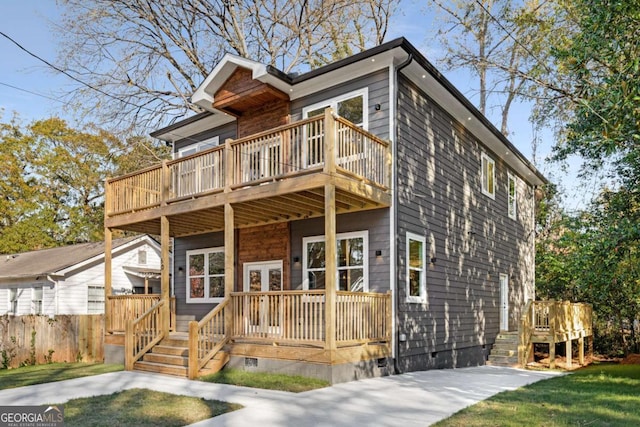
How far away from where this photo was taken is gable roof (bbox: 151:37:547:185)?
427 inches

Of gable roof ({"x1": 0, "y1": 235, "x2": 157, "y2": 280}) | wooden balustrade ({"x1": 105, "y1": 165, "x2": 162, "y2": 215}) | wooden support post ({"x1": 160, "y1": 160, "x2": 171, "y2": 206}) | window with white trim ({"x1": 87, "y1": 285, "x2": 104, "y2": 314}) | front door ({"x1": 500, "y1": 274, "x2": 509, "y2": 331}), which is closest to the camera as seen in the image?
wooden support post ({"x1": 160, "y1": 160, "x2": 171, "y2": 206})

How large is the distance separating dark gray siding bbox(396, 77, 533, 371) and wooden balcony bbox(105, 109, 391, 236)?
121cm

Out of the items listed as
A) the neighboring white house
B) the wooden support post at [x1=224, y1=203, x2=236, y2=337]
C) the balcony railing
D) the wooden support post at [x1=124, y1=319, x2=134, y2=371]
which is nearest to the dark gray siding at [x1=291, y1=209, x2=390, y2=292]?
the balcony railing

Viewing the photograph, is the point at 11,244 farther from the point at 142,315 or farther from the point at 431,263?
the point at 431,263

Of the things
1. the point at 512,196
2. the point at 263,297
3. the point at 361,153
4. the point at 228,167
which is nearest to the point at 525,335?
the point at 512,196

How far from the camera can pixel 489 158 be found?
1656cm

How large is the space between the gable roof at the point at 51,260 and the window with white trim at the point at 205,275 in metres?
7.62

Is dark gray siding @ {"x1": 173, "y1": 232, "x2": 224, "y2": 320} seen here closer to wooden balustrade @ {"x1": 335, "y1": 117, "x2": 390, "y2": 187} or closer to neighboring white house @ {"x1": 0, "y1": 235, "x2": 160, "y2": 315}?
neighboring white house @ {"x1": 0, "y1": 235, "x2": 160, "y2": 315}

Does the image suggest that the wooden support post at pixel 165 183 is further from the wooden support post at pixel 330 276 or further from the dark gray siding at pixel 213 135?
the wooden support post at pixel 330 276

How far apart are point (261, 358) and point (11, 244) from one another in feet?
89.6

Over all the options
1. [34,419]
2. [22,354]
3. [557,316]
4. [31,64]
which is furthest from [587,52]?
[22,354]

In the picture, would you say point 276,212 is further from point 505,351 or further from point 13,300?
point 13,300

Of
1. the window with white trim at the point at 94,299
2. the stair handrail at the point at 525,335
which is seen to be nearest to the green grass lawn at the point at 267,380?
the stair handrail at the point at 525,335

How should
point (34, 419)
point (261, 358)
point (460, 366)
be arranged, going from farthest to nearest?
point (460, 366) → point (261, 358) → point (34, 419)
